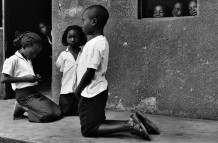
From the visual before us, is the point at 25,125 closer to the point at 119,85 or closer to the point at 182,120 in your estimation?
the point at 119,85

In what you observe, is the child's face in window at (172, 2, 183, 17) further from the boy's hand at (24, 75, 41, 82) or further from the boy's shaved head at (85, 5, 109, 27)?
the boy's hand at (24, 75, 41, 82)

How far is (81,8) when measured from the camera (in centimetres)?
561

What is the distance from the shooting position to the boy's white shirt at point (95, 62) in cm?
361

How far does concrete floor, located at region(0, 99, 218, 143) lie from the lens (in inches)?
145

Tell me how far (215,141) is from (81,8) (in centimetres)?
306

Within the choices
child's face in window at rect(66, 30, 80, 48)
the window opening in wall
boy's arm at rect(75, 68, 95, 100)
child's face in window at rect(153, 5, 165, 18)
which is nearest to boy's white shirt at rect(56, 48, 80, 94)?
child's face in window at rect(66, 30, 80, 48)

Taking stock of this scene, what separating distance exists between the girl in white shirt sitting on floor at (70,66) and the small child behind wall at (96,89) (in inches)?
50.7

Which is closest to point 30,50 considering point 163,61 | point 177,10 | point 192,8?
point 163,61

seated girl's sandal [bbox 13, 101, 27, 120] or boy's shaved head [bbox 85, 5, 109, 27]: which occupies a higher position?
boy's shaved head [bbox 85, 5, 109, 27]

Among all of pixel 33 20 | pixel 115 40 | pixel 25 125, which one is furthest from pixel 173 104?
pixel 33 20

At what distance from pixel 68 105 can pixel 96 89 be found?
1.47 metres

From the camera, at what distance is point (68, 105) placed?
5.08m

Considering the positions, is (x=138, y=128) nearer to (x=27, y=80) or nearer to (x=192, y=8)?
(x=27, y=80)

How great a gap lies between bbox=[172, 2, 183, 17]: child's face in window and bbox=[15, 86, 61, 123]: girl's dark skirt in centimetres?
217
